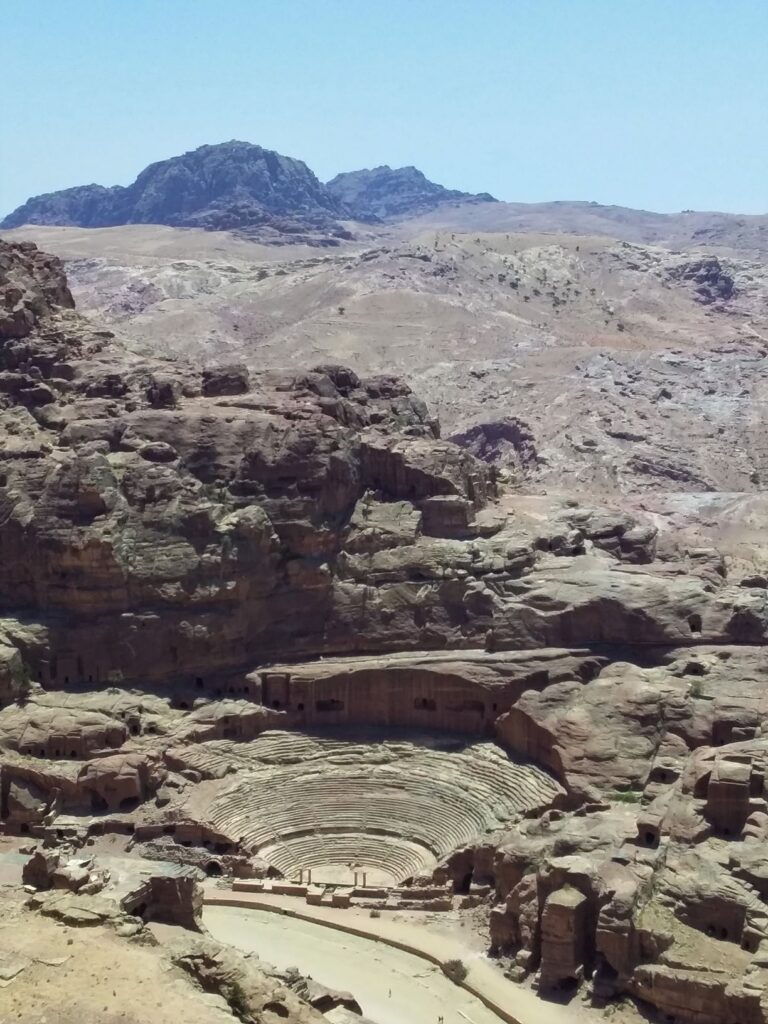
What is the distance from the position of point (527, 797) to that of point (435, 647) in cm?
1030

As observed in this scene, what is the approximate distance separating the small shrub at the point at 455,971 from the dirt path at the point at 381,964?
0.59 ft

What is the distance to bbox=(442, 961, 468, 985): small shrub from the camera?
4031 cm

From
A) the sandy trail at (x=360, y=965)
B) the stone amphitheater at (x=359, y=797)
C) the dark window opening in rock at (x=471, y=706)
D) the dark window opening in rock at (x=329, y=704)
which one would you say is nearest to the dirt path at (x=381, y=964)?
the sandy trail at (x=360, y=965)

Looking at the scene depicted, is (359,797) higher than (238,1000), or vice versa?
(238,1000)

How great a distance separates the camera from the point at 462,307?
149m

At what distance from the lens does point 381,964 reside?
1634 inches

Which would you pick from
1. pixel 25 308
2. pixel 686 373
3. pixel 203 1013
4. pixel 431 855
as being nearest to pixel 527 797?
pixel 431 855

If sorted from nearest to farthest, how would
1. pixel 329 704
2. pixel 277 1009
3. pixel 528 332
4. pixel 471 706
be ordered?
pixel 277 1009 < pixel 471 706 < pixel 329 704 < pixel 528 332

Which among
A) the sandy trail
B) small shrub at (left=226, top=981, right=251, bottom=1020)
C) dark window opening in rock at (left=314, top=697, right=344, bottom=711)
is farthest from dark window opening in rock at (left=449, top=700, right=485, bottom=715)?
small shrub at (left=226, top=981, right=251, bottom=1020)

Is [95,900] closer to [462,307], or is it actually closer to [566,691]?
[566,691]

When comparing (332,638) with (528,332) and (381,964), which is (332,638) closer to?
(381,964)

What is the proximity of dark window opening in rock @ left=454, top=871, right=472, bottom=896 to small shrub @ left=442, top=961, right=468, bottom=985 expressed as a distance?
6.02 meters

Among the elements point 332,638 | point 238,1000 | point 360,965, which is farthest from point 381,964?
Result: point 332,638

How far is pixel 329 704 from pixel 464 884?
1214 cm
